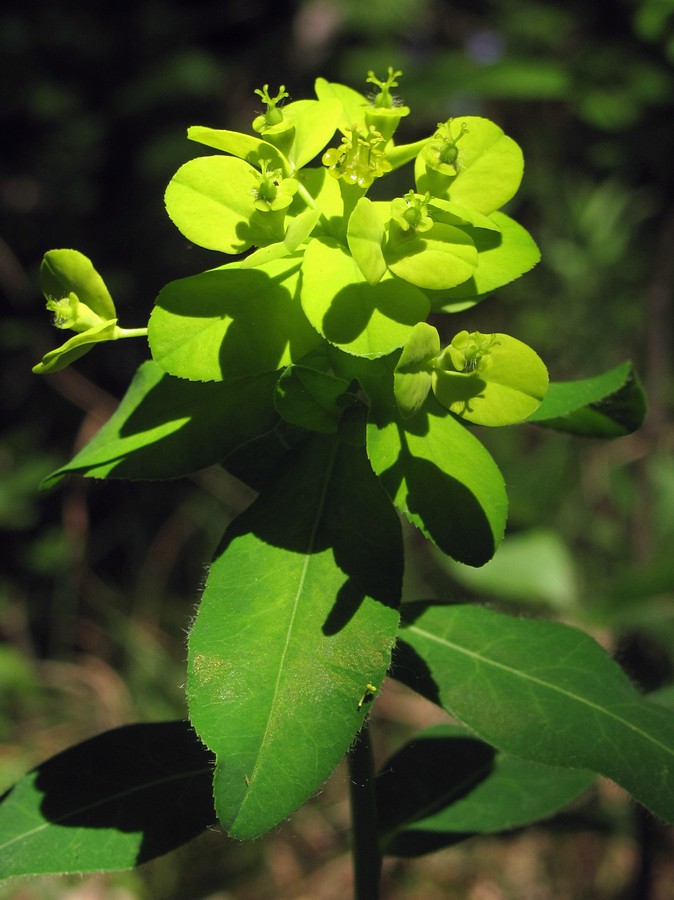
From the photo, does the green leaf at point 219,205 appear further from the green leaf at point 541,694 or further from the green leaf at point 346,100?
the green leaf at point 541,694

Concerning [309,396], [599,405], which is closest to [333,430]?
[309,396]

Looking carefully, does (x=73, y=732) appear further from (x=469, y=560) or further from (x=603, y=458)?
(x=469, y=560)

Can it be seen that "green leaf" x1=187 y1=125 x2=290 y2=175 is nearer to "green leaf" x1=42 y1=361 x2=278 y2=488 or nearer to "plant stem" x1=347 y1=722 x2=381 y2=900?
"green leaf" x1=42 y1=361 x2=278 y2=488

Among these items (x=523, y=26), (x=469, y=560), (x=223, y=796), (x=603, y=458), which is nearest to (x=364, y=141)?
(x=469, y=560)

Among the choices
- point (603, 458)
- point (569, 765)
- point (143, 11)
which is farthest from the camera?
point (143, 11)

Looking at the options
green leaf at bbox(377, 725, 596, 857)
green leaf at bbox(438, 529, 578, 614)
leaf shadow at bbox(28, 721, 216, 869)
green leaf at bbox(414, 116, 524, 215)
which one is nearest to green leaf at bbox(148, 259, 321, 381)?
green leaf at bbox(414, 116, 524, 215)

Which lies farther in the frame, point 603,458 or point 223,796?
point 603,458

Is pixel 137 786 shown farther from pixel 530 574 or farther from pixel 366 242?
pixel 530 574
